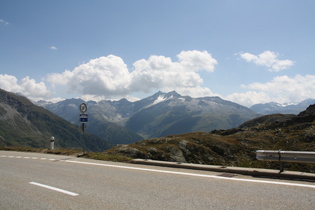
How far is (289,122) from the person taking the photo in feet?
270

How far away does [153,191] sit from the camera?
9.10 meters

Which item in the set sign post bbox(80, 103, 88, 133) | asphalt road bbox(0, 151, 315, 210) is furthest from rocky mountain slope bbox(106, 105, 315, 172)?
asphalt road bbox(0, 151, 315, 210)

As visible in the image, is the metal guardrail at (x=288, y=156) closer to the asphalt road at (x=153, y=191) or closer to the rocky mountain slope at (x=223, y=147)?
the asphalt road at (x=153, y=191)

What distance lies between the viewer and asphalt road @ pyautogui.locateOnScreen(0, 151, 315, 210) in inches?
297

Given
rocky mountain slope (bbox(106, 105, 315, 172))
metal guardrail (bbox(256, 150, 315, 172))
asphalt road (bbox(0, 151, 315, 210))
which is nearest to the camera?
asphalt road (bbox(0, 151, 315, 210))


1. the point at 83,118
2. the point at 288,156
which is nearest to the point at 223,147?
the point at 83,118

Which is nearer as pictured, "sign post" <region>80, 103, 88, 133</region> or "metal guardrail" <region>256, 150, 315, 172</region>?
"metal guardrail" <region>256, 150, 315, 172</region>

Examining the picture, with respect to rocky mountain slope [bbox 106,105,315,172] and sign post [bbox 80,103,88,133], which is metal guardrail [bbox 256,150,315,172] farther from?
rocky mountain slope [bbox 106,105,315,172]

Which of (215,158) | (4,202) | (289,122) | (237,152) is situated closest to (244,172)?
(4,202)

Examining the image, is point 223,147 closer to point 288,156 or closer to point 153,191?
point 288,156

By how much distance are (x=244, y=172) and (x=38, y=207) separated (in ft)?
28.2

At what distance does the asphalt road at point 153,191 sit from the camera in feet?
24.8

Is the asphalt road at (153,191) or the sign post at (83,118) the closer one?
the asphalt road at (153,191)

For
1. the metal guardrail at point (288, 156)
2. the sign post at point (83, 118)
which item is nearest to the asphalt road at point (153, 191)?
the metal guardrail at point (288, 156)
